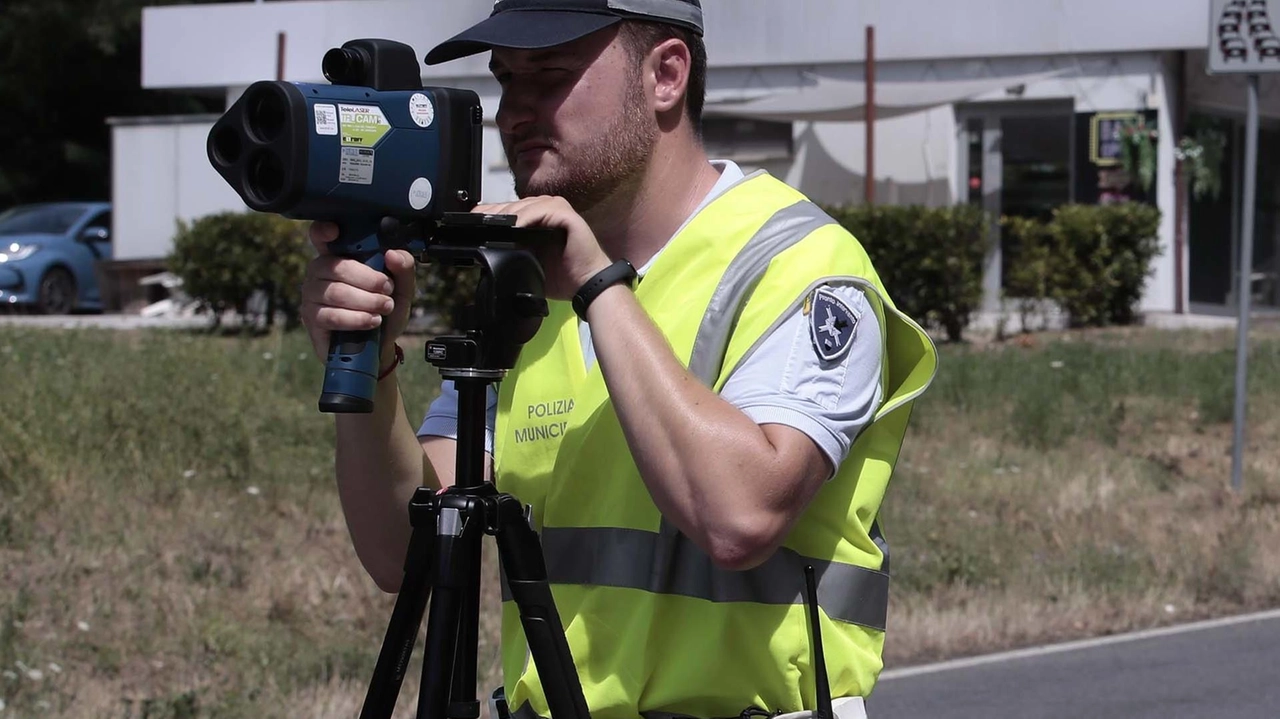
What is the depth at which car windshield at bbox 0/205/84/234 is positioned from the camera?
22.2 metres

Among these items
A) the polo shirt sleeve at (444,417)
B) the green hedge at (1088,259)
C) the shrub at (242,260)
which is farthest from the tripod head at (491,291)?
the green hedge at (1088,259)

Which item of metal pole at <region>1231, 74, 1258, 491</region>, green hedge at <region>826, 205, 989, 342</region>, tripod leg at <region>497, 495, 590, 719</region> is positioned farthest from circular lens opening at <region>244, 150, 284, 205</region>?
green hedge at <region>826, 205, 989, 342</region>

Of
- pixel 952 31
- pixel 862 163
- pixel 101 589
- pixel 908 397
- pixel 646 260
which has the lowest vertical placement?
pixel 101 589

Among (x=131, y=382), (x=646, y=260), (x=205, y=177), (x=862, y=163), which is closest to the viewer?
(x=646, y=260)

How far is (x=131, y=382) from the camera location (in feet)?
33.3

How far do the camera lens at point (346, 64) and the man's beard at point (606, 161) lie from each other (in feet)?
1.03

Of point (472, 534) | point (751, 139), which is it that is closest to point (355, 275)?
point (472, 534)

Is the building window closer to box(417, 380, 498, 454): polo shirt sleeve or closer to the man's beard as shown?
box(417, 380, 498, 454): polo shirt sleeve

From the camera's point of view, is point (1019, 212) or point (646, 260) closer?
point (646, 260)

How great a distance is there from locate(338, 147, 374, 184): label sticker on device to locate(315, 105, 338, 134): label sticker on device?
0.10ft

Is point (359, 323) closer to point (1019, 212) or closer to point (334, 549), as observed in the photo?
point (334, 549)

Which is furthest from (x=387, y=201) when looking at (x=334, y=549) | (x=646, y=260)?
(x=334, y=549)

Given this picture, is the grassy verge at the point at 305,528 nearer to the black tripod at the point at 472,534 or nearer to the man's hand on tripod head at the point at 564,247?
the black tripod at the point at 472,534

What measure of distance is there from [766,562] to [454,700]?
45 centimetres
